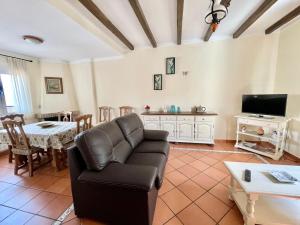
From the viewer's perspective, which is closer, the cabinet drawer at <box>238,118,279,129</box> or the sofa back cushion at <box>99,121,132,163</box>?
the sofa back cushion at <box>99,121,132,163</box>

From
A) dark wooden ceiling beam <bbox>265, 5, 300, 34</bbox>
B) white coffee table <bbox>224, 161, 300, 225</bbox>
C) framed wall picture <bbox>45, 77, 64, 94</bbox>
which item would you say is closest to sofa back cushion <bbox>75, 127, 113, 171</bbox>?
white coffee table <bbox>224, 161, 300, 225</bbox>

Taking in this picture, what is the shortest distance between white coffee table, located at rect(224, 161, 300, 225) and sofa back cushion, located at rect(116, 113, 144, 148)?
138 cm

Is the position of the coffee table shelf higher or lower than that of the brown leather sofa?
lower

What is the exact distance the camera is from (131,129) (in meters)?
2.36

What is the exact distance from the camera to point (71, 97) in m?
4.71

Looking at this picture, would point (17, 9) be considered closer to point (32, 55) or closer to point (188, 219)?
point (32, 55)

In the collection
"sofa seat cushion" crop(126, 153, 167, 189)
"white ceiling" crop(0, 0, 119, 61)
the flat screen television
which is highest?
"white ceiling" crop(0, 0, 119, 61)

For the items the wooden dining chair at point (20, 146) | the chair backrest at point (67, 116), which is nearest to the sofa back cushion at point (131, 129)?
the wooden dining chair at point (20, 146)

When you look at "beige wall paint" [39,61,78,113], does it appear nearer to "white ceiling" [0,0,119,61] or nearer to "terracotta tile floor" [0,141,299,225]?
"white ceiling" [0,0,119,61]

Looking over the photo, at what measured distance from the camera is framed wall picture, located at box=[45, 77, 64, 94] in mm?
4219

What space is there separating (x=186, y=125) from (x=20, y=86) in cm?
426

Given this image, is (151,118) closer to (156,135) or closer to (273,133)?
(156,135)

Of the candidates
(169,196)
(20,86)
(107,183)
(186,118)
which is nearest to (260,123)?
(186,118)

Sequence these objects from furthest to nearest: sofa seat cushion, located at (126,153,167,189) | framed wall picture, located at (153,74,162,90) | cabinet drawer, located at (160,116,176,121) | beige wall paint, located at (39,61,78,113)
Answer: beige wall paint, located at (39,61,78,113) → framed wall picture, located at (153,74,162,90) → cabinet drawer, located at (160,116,176,121) → sofa seat cushion, located at (126,153,167,189)
